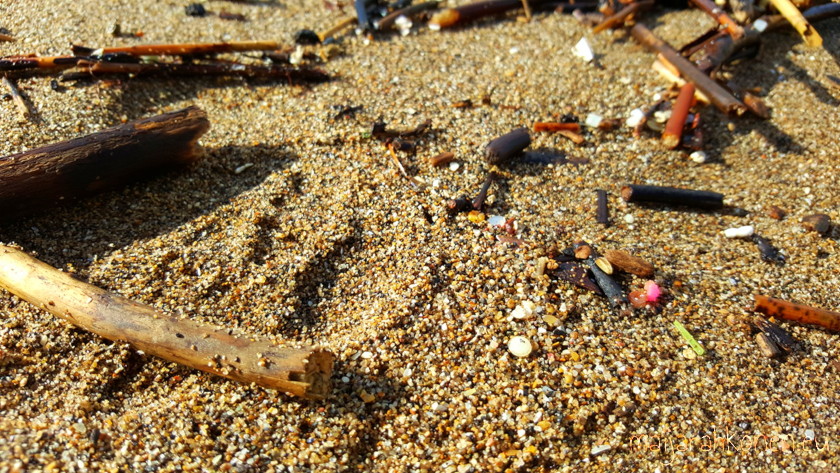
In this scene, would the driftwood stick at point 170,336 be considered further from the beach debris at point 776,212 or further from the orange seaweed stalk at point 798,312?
the beach debris at point 776,212

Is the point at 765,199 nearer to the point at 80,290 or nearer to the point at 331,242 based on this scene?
the point at 331,242

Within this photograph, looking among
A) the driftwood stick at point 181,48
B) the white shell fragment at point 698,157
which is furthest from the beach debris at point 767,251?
the driftwood stick at point 181,48

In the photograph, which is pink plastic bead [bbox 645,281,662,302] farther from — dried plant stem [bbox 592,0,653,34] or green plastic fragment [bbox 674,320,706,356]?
dried plant stem [bbox 592,0,653,34]

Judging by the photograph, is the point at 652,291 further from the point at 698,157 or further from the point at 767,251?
the point at 698,157

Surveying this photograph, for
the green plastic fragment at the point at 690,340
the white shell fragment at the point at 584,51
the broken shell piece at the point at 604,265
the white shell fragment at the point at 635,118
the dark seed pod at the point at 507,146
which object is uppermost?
the white shell fragment at the point at 584,51

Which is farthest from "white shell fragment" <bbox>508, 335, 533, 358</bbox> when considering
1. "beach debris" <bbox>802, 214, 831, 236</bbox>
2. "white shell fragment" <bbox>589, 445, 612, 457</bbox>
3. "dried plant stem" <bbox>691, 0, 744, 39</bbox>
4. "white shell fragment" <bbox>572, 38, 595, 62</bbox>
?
"dried plant stem" <bbox>691, 0, 744, 39</bbox>

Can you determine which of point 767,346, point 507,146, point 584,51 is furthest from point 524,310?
point 584,51
